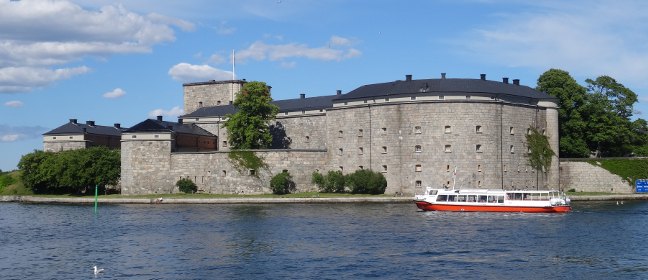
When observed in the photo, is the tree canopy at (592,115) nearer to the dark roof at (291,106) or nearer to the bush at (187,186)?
the dark roof at (291,106)

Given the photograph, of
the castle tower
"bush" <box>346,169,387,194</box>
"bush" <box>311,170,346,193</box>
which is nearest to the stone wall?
"bush" <box>346,169,387,194</box>

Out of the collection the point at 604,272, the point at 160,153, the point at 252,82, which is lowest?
the point at 604,272

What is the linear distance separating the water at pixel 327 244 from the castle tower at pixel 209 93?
38087 mm

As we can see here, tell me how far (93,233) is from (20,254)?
26.3 ft

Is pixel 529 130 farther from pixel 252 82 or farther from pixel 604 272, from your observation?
pixel 604 272

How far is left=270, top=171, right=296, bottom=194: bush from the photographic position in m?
69.7

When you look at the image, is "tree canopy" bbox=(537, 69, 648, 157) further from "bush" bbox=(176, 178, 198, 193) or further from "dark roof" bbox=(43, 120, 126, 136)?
"dark roof" bbox=(43, 120, 126, 136)

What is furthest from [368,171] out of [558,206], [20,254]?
[20,254]

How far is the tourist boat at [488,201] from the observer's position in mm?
55844

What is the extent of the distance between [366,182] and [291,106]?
1974cm

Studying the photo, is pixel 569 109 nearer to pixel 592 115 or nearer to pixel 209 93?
pixel 592 115

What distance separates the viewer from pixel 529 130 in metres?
71.1

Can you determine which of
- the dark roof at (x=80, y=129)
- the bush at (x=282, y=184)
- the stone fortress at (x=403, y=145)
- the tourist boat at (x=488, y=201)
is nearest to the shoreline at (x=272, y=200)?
the bush at (x=282, y=184)

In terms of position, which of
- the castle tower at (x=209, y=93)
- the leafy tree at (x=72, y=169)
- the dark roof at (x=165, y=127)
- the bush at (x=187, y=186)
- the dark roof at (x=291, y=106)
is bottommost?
the bush at (x=187, y=186)
